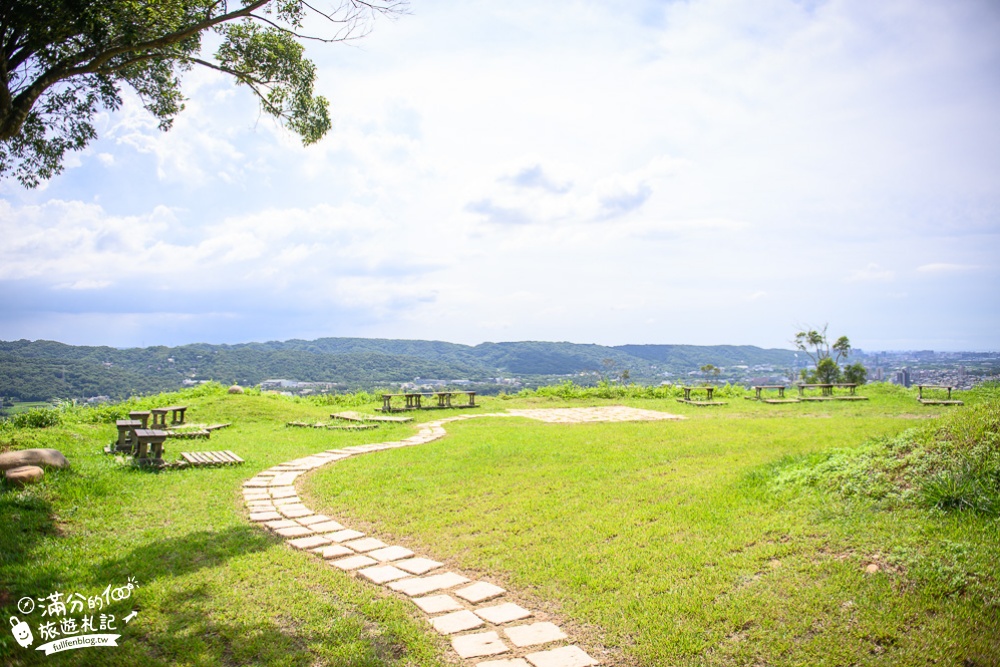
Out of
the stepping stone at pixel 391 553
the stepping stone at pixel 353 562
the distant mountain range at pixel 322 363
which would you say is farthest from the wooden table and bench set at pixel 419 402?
the stepping stone at pixel 353 562

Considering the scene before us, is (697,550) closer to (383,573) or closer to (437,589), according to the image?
(437,589)

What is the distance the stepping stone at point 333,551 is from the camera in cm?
506

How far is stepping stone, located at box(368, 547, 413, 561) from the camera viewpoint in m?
5.03

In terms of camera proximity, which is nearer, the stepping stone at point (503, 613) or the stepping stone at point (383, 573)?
the stepping stone at point (503, 613)

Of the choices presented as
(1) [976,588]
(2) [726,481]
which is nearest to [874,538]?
(1) [976,588]

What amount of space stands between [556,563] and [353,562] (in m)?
1.81

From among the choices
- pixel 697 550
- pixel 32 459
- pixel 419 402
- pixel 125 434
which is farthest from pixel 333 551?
pixel 419 402

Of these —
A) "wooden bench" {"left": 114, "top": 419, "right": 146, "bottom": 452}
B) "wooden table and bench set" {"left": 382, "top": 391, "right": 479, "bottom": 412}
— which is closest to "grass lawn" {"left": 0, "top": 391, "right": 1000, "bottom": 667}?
"wooden bench" {"left": 114, "top": 419, "right": 146, "bottom": 452}

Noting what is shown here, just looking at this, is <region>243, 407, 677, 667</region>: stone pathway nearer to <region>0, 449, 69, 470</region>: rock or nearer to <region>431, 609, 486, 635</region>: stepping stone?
<region>431, 609, 486, 635</region>: stepping stone

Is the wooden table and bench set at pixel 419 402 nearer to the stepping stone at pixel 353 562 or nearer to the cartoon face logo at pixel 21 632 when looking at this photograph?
the stepping stone at pixel 353 562

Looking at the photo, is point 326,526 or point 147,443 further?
point 147,443

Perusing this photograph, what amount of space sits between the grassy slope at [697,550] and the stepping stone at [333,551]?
60 centimetres

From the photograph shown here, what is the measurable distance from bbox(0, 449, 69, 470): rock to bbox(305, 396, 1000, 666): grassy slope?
330 centimetres

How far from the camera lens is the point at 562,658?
3.30 metres
